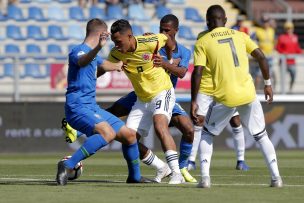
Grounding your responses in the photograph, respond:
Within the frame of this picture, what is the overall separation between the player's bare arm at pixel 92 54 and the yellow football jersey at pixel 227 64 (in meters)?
1.10

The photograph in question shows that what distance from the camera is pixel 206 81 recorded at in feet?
45.2

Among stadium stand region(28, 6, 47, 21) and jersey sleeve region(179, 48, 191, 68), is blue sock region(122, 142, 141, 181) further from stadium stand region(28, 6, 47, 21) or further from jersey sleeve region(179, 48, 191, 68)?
stadium stand region(28, 6, 47, 21)

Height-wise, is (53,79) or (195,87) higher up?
(195,87)

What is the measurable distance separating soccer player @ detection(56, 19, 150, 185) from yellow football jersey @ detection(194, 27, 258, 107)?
1287 mm

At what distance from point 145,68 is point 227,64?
4.92 feet

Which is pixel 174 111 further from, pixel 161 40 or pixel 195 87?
pixel 195 87

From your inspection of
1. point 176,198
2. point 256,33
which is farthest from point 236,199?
point 256,33

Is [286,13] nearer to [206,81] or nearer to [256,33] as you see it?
[256,33]

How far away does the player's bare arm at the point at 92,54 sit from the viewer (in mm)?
11586

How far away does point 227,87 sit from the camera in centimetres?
1162

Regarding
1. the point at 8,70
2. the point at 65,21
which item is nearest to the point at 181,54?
the point at 8,70

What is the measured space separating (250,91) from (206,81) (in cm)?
217

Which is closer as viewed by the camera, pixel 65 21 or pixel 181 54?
pixel 181 54

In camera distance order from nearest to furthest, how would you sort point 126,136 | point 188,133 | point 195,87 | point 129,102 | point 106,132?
point 195,87 < point 106,132 < point 126,136 < point 129,102 < point 188,133
